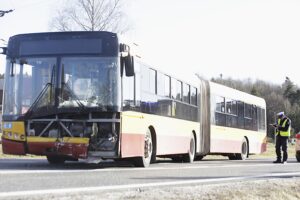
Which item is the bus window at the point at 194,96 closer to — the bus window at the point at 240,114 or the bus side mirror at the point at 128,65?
the bus window at the point at 240,114

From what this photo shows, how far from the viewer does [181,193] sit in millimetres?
8070

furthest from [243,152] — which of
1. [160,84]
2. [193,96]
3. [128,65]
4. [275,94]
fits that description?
[275,94]

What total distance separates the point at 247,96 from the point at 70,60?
1569cm

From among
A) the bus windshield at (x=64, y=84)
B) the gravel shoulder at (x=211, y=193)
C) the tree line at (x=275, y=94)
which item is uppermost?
the tree line at (x=275, y=94)

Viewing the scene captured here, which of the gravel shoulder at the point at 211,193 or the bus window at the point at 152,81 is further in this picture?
the bus window at the point at 152,81

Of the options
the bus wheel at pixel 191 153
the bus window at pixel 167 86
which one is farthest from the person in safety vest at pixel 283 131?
the bus window at pixel 167 86

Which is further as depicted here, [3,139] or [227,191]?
[3,139]

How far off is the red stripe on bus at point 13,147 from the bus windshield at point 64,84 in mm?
638

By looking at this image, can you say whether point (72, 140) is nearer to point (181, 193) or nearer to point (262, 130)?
point (181, 193)

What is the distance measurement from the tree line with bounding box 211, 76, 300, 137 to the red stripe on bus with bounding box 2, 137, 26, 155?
94608mm

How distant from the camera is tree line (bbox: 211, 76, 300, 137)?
11531 centimetres

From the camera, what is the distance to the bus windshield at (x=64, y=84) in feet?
40.0

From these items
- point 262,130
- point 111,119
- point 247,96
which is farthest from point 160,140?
point 262,130

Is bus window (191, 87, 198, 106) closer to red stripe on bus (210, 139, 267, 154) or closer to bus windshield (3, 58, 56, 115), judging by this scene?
red stripe on bus (210, 139, 267, 154)
